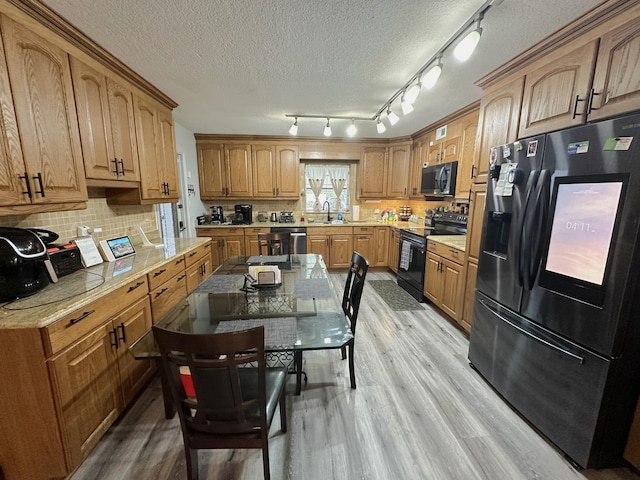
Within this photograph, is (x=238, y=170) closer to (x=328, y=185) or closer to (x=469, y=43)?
(x=328, y=185)

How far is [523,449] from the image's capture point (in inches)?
57.0

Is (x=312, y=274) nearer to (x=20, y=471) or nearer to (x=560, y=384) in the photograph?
(x=560, y=384)

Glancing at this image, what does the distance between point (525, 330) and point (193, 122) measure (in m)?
4.25

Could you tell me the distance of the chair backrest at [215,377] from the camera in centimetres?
88

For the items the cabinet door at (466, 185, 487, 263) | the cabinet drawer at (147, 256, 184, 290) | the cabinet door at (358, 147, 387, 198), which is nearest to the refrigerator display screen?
the cabinet door at (466, 185, 487, 263)

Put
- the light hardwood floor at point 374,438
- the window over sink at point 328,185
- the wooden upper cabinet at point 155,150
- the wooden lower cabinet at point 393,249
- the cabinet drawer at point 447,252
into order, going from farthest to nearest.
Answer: the window over sink at point 328,185, the wooden lower cabinet at point 393,249, the cabinet drawer at point 447,252, the wooden upper cabinet at point 155,150, the light hardwood floor at point 374,438

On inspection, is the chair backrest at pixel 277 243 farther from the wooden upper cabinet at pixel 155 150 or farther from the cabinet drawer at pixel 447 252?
the cabinet drawer at pixel 447 252

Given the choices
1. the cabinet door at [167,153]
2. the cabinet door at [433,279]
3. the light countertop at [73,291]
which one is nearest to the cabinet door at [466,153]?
the cabinet door at [433,279]

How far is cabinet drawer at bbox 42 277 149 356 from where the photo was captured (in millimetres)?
1136

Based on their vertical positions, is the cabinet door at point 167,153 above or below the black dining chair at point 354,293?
above

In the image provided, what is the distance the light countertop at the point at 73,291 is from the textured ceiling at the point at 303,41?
1.53 metres

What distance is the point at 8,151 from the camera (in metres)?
1.29

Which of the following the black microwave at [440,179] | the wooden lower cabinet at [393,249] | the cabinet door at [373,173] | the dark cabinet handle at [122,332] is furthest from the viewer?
the cabinet door at [373,173]

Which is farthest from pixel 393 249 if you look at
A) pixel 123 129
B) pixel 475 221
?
pixel 123 129
